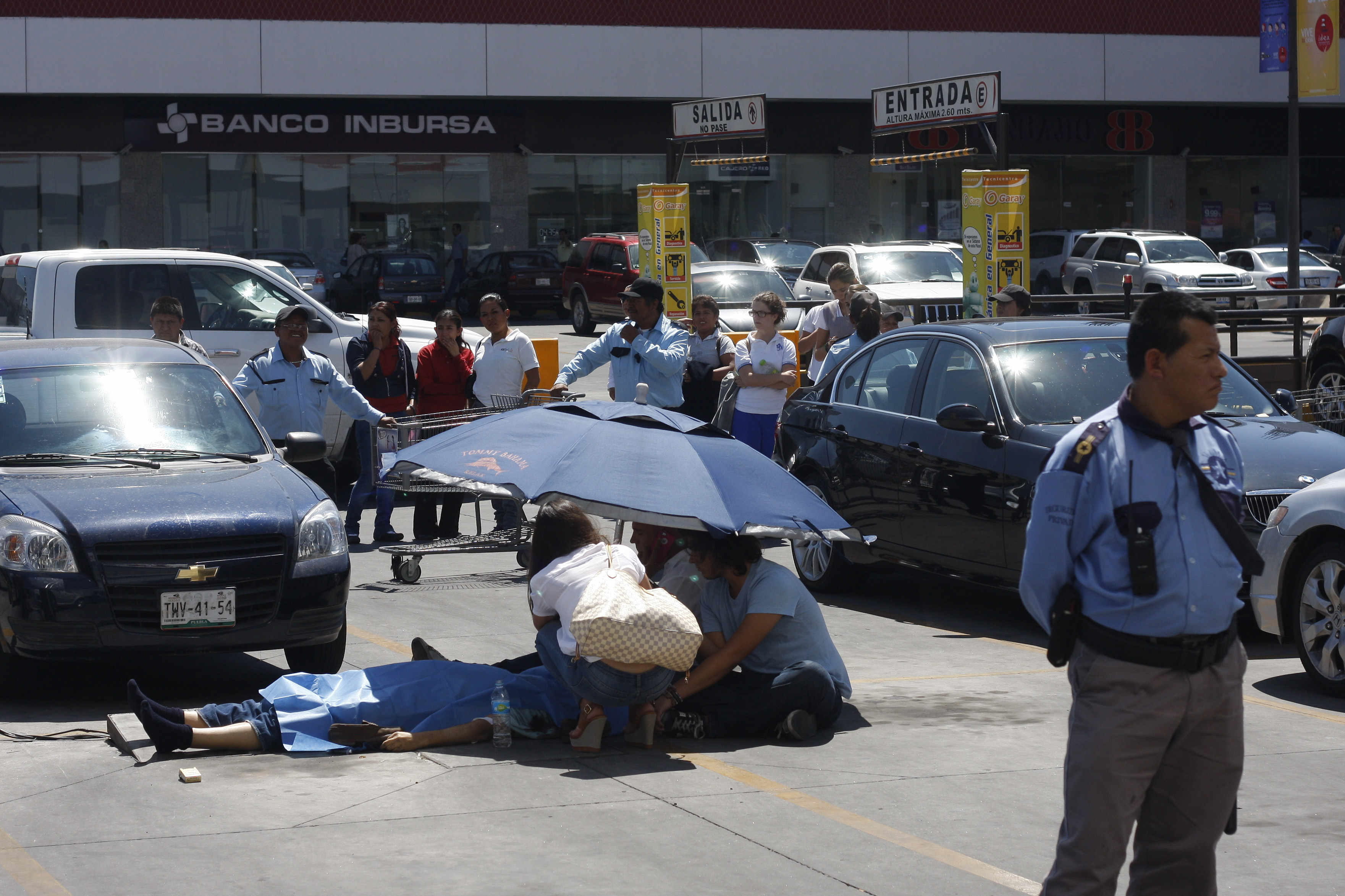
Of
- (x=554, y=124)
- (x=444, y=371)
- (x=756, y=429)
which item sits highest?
(x=554, y=124)

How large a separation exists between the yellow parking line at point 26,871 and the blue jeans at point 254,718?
3.95 feet

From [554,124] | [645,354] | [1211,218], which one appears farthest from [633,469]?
[1211,218]

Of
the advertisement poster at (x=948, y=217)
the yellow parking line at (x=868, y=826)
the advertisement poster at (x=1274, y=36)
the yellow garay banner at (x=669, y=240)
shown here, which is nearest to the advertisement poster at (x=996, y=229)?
the yellow garay banner at (x=669, y=240)

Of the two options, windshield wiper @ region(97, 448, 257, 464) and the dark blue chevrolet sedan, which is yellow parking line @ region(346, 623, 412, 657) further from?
windshield wiper @ region(97, 448, 257, 464)

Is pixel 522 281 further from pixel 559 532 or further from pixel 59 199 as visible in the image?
pixel 559 532

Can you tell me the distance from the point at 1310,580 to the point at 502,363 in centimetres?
643

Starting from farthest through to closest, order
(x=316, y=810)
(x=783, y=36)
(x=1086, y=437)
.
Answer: (x=783, y=36), (x=316, y=810), (x=1086, y=437)

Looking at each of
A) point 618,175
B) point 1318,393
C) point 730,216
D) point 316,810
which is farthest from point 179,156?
point 316,810

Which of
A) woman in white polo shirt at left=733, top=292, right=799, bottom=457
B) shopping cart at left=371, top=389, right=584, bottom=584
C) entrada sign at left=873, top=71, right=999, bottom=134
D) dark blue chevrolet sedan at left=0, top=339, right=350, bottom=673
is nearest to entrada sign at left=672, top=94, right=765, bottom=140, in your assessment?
entrada sign at left=873, top=71, right=999, bottom=134

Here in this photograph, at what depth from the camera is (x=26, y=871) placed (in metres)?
5.03

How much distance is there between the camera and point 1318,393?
1470 centimetres

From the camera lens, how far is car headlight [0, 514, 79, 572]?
7.14 m

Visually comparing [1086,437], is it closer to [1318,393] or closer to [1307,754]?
[1307,754]

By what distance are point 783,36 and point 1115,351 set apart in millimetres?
30768
